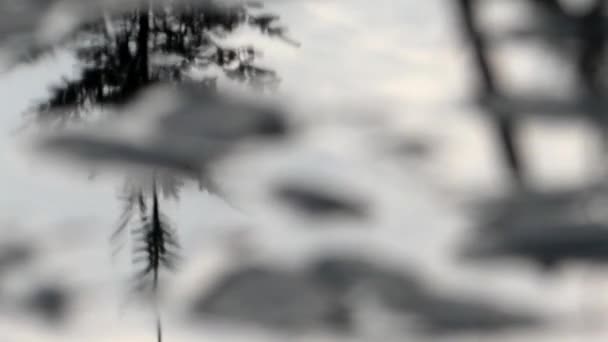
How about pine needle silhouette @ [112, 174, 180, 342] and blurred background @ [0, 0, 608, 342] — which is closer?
blurred background @ [0, 0, 608, 342]

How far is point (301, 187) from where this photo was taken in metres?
0.58

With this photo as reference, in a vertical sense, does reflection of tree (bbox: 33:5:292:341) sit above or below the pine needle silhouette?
above

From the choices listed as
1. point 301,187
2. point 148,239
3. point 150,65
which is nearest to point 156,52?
point 150,65

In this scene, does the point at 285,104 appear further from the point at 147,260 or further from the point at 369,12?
the point at 369,12

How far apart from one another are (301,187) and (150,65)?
0.72ft

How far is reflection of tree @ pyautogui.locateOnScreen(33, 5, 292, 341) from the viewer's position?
70 cm

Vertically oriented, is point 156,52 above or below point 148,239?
above

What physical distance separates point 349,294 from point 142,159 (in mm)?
124

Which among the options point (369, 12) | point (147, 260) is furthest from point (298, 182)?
point (369, 12)

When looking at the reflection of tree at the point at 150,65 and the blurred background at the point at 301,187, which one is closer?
the blurred background at the point at 301,187

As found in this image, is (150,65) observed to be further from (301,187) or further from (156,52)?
(301,187)

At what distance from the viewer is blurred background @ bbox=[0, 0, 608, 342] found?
0.49 meters

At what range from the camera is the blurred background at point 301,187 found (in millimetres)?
486

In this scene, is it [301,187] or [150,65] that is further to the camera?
[150,65]
